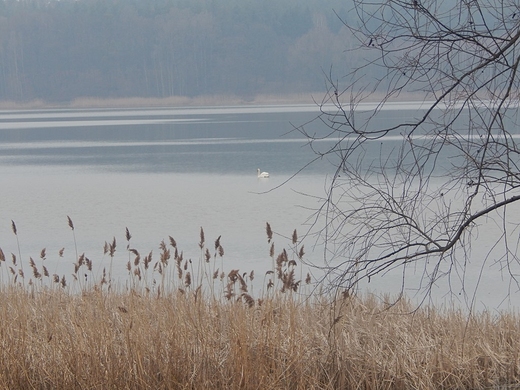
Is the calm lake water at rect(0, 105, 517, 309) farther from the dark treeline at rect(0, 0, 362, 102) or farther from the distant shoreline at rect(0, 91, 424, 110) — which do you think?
the dark treeline at rect(0, 0, 362, 102)

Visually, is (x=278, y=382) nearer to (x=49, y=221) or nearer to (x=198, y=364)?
(x=198, y=364)

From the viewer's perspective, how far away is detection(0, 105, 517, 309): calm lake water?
10.7m

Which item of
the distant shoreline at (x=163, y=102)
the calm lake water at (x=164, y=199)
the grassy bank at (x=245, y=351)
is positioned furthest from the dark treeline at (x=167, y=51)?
the grassy bank at (x=245, y=351)

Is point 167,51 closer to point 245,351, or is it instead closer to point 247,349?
point 247,349

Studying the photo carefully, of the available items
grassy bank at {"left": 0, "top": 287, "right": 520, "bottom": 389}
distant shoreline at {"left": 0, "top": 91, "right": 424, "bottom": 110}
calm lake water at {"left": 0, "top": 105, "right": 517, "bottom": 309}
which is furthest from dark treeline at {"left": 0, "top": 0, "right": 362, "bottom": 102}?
grassy bank at {"left": 0, "top": 287, "right": 520, "bottom": 389}

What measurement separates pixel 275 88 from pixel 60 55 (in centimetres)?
3043

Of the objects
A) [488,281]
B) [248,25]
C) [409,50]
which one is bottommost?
[488,281]

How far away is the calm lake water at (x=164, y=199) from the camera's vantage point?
35.2 ft

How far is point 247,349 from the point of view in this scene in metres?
5.00

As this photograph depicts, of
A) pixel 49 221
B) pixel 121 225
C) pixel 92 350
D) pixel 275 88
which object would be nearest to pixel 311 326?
pixel 92 350

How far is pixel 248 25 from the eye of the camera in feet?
328

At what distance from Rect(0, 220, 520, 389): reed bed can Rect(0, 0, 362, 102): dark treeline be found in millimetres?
76101

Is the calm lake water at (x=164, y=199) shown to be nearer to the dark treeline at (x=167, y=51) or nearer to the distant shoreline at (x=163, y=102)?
the distant shoreline at (x=163, y=102)

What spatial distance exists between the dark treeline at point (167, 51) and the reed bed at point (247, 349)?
250 feet
